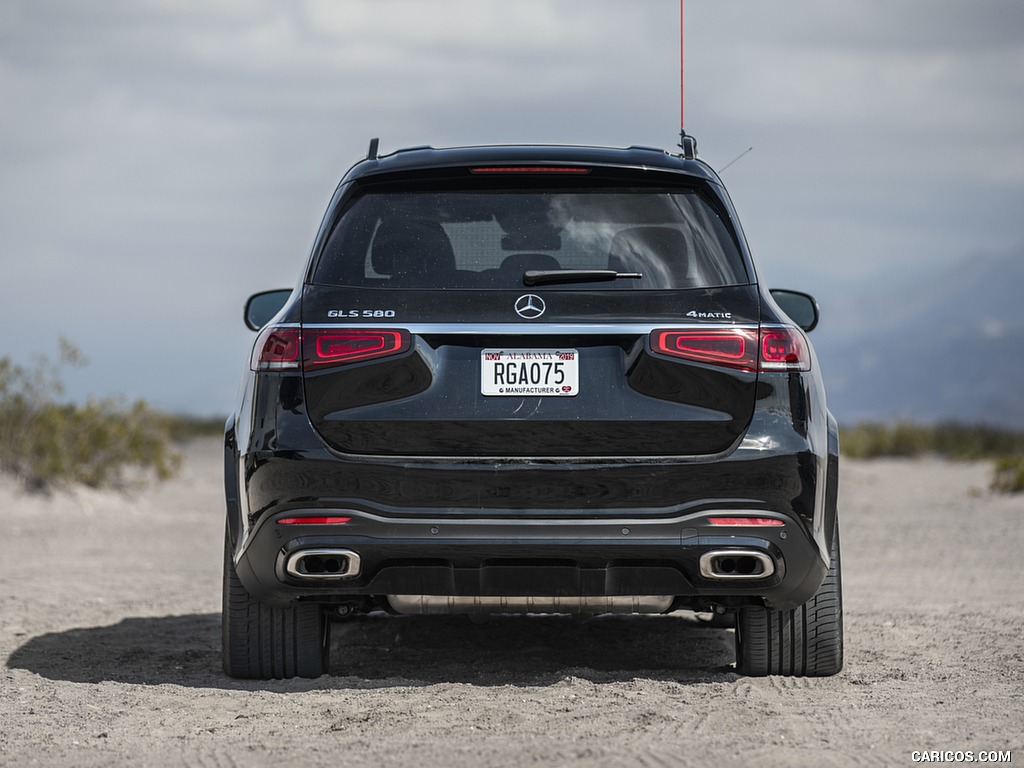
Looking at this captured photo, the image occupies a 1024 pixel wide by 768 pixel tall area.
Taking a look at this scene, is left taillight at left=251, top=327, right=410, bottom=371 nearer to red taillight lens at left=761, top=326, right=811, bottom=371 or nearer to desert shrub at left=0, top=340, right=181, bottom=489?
red taillight lens at left=761, top=326, right=811, bottom=371

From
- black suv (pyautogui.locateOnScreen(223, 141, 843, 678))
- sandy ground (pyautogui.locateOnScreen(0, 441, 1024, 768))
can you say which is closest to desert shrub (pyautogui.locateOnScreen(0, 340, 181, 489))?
sandy ground (pyautogui.locateOnScreen(0, 441, 1024, 768))

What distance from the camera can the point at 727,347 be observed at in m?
4.59

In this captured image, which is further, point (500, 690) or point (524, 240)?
point (500, 690)

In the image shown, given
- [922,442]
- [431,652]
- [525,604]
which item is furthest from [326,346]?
[922,442]

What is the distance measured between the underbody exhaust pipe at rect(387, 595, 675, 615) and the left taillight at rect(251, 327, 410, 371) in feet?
2.89

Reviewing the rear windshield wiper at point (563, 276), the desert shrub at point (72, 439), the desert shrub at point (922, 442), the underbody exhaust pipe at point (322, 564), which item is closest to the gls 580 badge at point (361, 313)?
the rear windshield wiper at point (563, 276)

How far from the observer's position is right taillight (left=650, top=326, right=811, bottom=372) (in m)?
4.57

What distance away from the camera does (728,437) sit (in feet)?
15.0

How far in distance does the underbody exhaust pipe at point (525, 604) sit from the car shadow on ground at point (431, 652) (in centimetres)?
42

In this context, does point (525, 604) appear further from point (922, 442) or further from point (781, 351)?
point (922, 442)

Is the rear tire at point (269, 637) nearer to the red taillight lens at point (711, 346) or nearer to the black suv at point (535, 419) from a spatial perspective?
the black suv at point (535, 419)

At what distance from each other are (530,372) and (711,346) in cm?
60

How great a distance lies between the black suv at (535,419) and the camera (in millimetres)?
4543

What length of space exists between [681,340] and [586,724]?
1.27m
